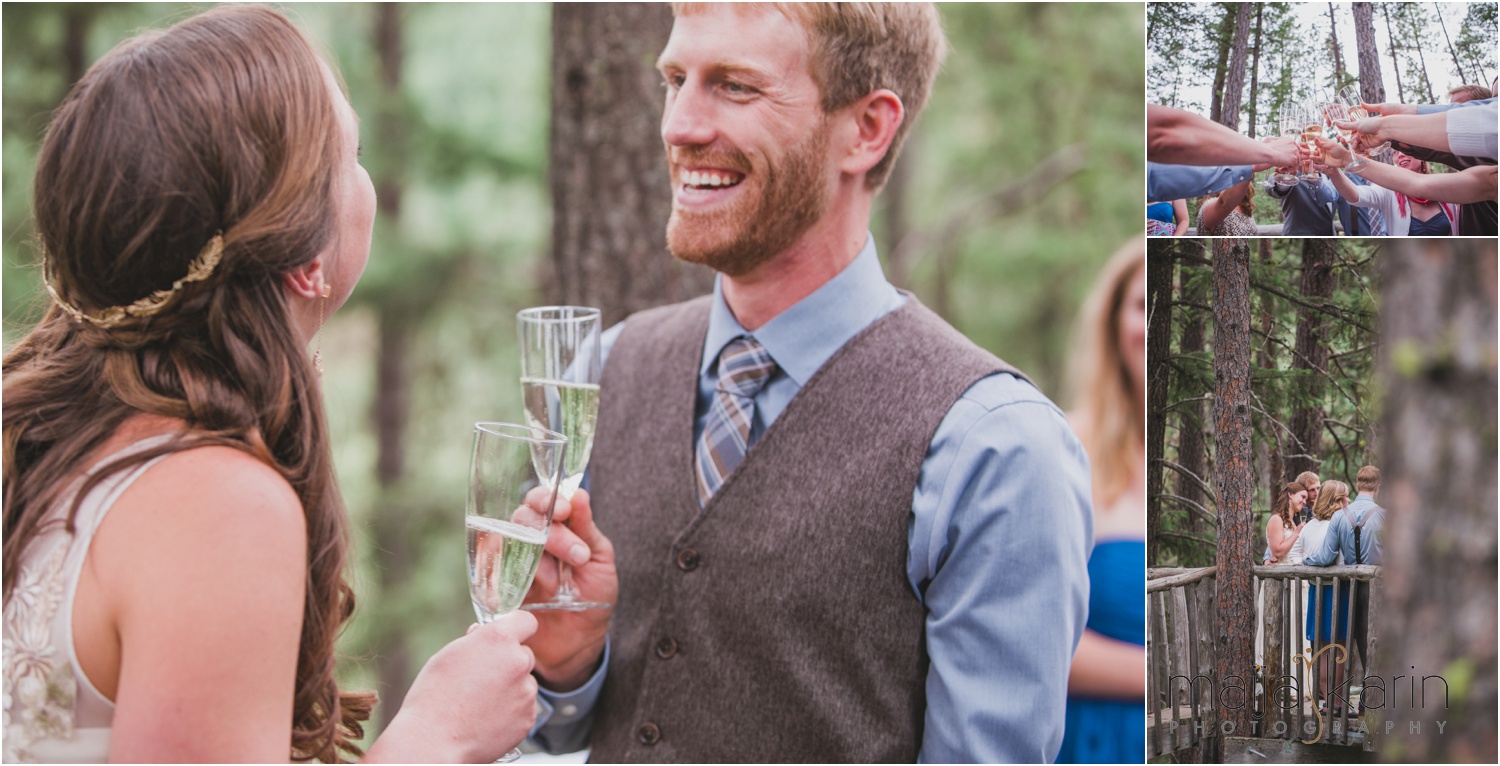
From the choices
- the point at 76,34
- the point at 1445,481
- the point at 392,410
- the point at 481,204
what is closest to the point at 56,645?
the point at 1445,481

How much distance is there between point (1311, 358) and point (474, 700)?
1.40m

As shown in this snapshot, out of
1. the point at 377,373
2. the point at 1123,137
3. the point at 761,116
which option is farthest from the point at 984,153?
the point at 761,116

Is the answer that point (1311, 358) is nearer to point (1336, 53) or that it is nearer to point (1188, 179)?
point (1188, 179)

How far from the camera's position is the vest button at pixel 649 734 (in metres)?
1.81

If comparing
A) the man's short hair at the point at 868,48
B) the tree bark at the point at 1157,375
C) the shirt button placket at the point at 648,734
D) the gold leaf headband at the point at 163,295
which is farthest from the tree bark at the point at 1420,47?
the gold leaf headband at the point at 163,295

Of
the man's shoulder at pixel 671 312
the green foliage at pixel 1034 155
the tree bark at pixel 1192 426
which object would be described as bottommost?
the tree bark at pixel 1192 426

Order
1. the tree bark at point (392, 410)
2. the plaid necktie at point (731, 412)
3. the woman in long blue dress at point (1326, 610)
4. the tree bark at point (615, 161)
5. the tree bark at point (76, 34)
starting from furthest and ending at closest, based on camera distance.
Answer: the tree bark at point (392, 410)
the tree bark at point (76, 34)
the tree bark at point (615, 161)
the plaid necktie at point (731, 412)
the woman in long blue dress at point (1326, 610)

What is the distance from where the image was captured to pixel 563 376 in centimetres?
174

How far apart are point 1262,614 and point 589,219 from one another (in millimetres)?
1774

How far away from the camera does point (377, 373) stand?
8297mm

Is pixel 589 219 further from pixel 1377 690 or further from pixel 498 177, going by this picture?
pixel 498 177

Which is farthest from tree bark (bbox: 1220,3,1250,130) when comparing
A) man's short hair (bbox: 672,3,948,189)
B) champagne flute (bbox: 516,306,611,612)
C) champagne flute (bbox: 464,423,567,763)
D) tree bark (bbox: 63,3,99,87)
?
tree bark (bbox: 63,3,99,87)

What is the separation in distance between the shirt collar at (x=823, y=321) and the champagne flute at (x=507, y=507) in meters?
0.49

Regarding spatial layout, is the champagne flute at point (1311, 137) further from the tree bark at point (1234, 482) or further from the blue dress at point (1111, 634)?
the blue dress at point (1111, 634)
